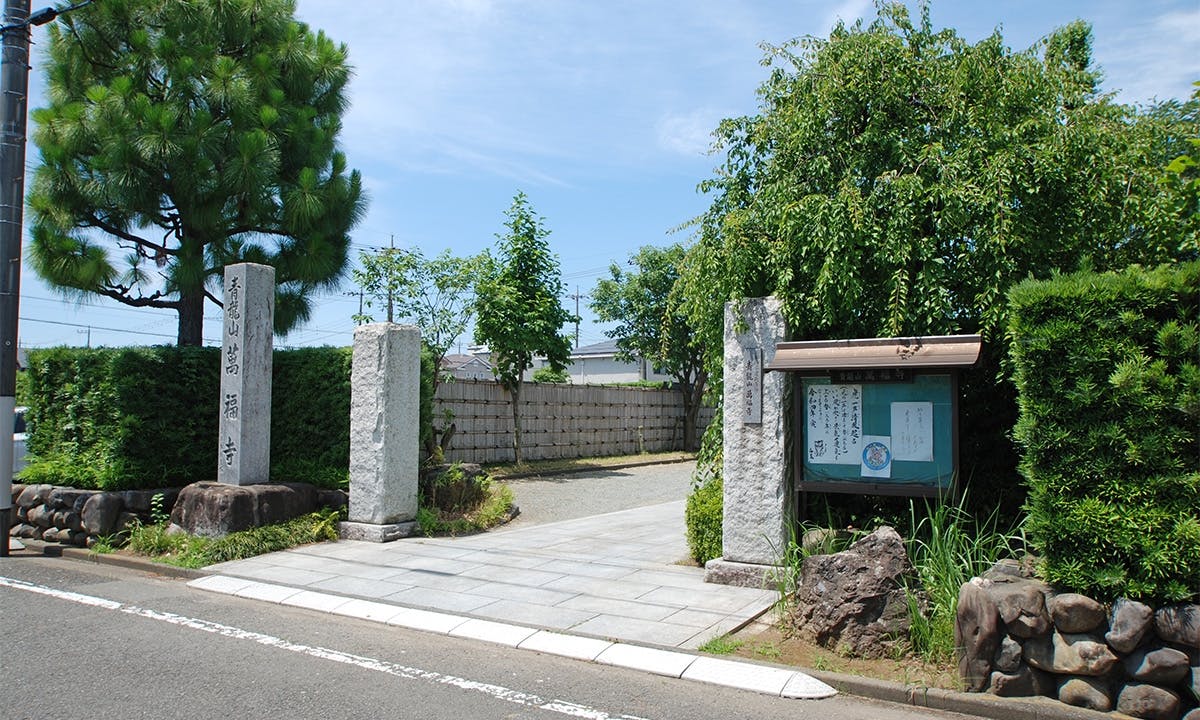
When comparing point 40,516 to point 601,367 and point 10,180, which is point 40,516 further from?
point 601,367

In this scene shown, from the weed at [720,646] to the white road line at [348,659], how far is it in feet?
4.28

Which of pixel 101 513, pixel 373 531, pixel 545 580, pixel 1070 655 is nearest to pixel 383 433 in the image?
pixel 373 531

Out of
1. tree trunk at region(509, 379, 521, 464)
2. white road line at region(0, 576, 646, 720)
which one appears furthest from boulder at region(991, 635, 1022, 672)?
tree trunk at region(509, 379, 521, 464)

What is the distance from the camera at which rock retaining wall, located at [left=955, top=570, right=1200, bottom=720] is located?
4660mm

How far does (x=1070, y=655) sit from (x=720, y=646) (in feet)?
7.42

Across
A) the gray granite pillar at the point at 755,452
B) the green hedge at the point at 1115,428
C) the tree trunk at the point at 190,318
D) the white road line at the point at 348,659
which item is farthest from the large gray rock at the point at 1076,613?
the tree trunk at the point at 190,318

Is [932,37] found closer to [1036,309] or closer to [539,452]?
[1036,309]

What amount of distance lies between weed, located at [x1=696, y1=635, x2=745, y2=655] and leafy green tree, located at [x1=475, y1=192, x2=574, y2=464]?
1319 centimetres

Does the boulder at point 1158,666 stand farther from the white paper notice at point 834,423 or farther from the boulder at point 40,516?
the boulder at point 40,516

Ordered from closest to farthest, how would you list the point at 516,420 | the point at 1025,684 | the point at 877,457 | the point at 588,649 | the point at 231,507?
1. the point at 1025,684
2. the point at 588,649
3. the point at 877,457
4. the point at 231,507
5. the point at 516,420

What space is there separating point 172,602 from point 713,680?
533cm

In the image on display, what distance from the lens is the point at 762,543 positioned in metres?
7.87

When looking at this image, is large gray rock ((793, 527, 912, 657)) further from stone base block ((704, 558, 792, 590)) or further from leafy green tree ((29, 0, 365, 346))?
leafy green tree ((29, 0, 365, 346))

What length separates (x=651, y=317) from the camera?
27891 millimetres
